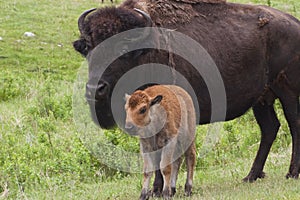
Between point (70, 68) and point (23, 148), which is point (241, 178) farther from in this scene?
point (70, 68)

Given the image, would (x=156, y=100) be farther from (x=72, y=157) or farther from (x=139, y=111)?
(x=72, y=157)

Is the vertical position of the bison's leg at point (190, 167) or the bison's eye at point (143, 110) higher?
the bison's eye at point (143, 110)

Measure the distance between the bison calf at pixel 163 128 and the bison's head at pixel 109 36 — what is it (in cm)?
60

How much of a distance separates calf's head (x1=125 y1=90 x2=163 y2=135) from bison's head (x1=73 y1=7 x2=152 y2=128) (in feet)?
2.37

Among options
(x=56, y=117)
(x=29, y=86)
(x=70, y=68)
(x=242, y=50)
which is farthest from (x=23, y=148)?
(x=70, y=68)

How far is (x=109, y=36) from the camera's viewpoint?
7664 millimetres

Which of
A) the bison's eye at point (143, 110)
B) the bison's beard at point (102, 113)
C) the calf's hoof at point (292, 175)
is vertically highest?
the bison's eye at point (143, 110)

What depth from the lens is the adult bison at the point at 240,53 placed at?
26.7 feet

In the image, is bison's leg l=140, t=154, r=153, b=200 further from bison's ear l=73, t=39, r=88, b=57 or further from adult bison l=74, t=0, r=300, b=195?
bison's ear l=73, t=39, r=88, b=57

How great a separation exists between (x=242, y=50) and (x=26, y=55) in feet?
48.4

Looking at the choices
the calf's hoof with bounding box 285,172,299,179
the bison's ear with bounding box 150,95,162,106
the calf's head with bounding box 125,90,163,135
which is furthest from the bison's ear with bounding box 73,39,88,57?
the calf's hoof with bounding box 285,172,299,179

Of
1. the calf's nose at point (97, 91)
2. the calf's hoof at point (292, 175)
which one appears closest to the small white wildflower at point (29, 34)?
the calf's hoof at point (292, 175)

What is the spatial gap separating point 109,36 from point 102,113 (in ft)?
2.89

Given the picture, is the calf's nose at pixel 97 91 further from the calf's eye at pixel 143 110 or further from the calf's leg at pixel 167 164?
the calf's leg at pixel 167 164
